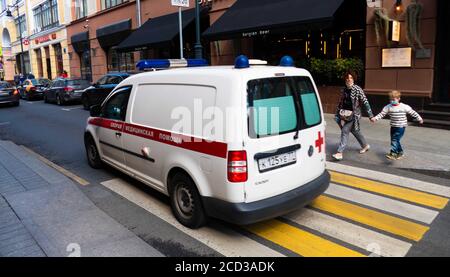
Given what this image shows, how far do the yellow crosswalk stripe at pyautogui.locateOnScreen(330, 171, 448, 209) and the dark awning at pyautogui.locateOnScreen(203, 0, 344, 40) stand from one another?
5.68 m

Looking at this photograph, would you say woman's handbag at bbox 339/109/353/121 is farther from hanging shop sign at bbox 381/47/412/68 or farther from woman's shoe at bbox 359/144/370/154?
hanging shop sign at bbox 381/47/412/68

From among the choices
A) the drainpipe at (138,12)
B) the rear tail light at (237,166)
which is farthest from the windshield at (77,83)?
the rear tail light at (237,166)

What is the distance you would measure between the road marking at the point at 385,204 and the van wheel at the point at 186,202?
7.25 ft

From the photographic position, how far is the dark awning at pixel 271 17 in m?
10.7

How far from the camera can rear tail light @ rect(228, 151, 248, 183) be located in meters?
3.78

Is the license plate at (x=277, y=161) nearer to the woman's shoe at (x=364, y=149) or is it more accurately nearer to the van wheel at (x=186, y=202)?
the van wheel at (x=186, y=202)

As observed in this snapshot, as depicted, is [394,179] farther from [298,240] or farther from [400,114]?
[298,240]

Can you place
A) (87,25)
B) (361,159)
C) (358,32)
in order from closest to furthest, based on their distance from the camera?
(361,159) → (358,32) → (87,25)

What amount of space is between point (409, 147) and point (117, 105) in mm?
5902
